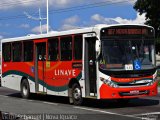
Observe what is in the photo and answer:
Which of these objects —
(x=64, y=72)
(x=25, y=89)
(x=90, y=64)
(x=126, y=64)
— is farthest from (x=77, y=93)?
(x=25, y=89)

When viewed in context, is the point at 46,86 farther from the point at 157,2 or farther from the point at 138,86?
the point at 157,2

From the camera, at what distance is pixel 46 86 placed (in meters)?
20.0

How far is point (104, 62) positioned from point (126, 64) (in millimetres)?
782

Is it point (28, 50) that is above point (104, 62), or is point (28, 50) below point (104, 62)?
above

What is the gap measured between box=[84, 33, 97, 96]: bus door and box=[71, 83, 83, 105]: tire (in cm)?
59

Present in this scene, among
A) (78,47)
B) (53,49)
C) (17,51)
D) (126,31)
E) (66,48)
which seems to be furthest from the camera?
(17,51)

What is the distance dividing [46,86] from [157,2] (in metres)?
43.5

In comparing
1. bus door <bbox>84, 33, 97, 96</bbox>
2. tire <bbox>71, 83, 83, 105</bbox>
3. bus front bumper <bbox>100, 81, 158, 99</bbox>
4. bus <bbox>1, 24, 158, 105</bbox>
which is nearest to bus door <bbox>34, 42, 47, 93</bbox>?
bus <bbox>1, 24, 158, 105</bbox>

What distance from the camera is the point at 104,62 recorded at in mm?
15969

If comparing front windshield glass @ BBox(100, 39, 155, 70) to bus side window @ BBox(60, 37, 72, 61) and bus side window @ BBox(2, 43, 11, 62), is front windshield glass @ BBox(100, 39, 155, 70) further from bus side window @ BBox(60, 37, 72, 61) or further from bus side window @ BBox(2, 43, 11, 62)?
bus side window @ BBox(2, 43, 11, 62)

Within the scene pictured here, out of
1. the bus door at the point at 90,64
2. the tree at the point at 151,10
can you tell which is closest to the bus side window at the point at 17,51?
the bus door at the point at 90,64

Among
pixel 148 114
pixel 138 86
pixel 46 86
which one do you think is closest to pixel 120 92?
pixel 138 86

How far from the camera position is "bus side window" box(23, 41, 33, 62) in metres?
21.2

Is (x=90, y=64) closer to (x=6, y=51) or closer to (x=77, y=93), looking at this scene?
(x=77, y=93)
